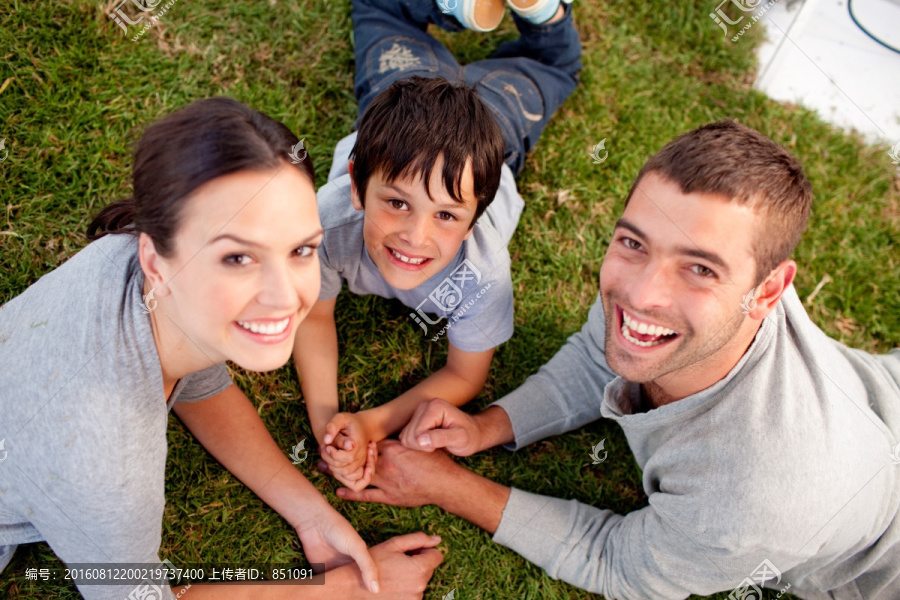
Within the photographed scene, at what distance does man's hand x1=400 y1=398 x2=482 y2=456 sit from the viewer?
97.7 inches

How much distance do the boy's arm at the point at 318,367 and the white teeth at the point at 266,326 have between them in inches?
32.7

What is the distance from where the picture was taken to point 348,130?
3.10m

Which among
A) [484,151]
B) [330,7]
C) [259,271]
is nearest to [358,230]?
[484,151]

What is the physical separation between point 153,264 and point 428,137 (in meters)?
0.86

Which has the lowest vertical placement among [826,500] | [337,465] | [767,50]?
[337,465]

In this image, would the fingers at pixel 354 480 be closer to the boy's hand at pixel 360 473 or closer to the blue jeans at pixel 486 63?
the boy's hand at pixel 360 473

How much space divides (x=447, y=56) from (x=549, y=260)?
1033 mm

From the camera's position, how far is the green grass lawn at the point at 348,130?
2.58 m

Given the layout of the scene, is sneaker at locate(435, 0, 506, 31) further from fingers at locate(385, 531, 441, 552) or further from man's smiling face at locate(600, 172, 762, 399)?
fingers at locate(385, 531, 441, 552)

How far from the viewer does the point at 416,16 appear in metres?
2.97

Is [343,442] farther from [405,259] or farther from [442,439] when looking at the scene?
[405,259]

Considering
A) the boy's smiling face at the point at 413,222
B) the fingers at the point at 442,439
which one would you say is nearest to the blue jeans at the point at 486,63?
the boy's smiling face at the point at 413,222

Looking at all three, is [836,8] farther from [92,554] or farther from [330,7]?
[92,554]

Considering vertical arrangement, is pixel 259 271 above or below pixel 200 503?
above
